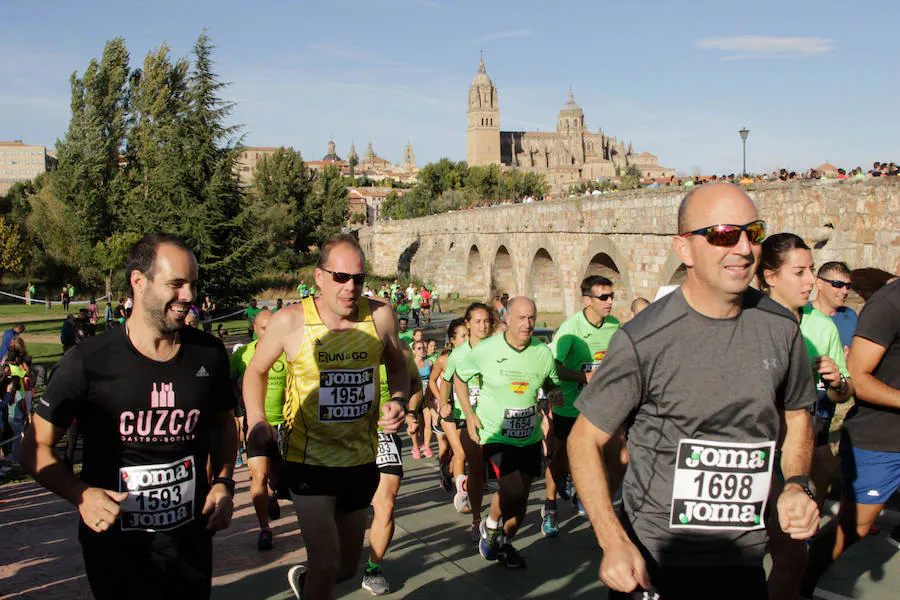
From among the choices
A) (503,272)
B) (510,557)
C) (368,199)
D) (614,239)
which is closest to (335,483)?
(510,557)

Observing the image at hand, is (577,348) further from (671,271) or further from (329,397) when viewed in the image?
(671,271)

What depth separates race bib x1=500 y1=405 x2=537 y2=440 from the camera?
5551mm

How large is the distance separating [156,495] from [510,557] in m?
3.07

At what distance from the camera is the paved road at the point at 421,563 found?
4.98m

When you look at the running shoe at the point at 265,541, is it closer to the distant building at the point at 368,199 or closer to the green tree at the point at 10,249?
the green tree at the point at 10,249

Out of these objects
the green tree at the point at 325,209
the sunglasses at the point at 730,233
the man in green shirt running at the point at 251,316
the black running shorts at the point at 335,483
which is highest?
the green tree at the point at 325,209

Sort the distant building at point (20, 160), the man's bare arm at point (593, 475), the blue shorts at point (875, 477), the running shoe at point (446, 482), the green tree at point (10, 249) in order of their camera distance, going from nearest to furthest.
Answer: the man's bare arm at point (593, 475), the blue shorts at point (875, 477), the running shoe at point (446, 482), the green tree at point (10, 249), the distant building at point (20, 160)

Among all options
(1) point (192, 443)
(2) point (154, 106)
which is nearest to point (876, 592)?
(1) point (192, 443)

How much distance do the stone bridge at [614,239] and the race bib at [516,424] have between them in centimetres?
427

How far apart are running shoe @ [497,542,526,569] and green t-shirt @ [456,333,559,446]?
2.33 feet

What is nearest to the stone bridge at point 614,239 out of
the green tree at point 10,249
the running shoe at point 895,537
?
the running shoe at point 895,537

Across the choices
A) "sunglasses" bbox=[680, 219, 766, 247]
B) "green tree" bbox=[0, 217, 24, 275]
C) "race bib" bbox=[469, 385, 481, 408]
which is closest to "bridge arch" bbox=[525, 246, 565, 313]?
"race bib" bbox=[469, 385, 481, 408]

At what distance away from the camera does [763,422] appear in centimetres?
249

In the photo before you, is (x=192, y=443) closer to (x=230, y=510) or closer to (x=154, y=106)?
(x=230, y=510)
